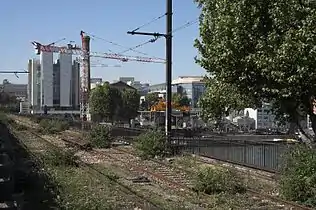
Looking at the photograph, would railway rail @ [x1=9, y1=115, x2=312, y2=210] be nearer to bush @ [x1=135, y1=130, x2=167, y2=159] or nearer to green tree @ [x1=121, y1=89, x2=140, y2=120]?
bush @ [x1=135, y1=130, x2=167, y2=159]

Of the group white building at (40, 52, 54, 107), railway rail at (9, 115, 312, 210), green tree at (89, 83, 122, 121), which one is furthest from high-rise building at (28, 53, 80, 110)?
railway rail at (9, 115, 312, 210)

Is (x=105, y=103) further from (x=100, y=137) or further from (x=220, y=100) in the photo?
(x=220, y=100)

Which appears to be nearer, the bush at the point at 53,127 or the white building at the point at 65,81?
the bush at the point at 53,127

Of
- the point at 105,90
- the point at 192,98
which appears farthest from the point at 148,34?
the point at 192,98

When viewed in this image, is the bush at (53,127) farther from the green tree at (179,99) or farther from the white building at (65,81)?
the white building at (65,81)

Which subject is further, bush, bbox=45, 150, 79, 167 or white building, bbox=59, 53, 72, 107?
white building, bbox=59, 53, 72, 107

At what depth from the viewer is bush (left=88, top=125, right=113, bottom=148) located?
35497mm

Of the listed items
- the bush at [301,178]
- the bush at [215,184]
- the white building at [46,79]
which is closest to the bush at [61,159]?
the bush at [215,184]

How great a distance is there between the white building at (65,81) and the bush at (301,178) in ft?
553

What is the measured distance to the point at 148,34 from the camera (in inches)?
1167

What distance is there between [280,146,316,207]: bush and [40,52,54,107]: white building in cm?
16164

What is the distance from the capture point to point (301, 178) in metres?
14.1

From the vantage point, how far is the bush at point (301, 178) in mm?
14023

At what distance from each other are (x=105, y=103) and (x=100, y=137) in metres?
67.9
